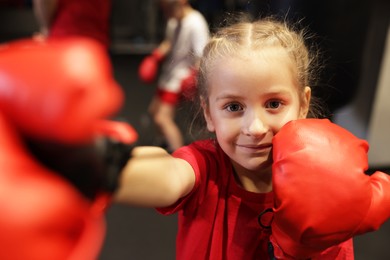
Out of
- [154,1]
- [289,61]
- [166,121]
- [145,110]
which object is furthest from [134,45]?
[289,61]

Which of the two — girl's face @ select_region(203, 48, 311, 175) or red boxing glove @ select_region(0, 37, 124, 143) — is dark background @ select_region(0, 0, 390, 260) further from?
red boxing glove @ select_region(0, 37, 124, 143)

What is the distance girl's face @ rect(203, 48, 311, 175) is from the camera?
671 millimetres

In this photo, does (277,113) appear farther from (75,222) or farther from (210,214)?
(75,222)

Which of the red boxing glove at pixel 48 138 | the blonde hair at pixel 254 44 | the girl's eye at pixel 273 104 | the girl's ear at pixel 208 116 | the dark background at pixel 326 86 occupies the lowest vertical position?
the dark background at pixel 326 86

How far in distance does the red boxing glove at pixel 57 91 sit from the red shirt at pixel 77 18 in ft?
5.00

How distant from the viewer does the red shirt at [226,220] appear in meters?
0.75

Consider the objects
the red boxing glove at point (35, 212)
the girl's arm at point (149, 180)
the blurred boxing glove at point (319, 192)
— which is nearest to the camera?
the red boxing glove at point (35, 212)

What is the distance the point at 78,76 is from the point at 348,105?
239 cm

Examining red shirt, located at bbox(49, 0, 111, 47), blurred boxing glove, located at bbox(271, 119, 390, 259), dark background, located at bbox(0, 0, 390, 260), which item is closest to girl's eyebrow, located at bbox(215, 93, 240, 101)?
blurred boxing glove, located at bbox(271, 119, 390, 259)

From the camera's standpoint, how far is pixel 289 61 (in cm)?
72

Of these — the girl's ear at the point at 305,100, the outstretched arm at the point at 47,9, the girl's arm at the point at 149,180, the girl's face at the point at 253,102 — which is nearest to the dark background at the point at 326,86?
the girl's ear at the point at 305,100

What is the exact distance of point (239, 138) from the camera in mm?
685

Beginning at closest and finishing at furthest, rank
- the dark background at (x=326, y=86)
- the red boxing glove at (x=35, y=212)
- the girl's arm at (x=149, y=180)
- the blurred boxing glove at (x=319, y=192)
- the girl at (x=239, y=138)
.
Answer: the red boxing glove at (x=35, y=212) → the girl's arm at (x=149, y=180) → the blurred boxing glove at (x=319, y=192) → the girl at (x=239, y=138) → the dark background at (x=326, y=86)

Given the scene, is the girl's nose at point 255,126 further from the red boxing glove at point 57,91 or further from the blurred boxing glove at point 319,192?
the red boxing glove at point 57,91
